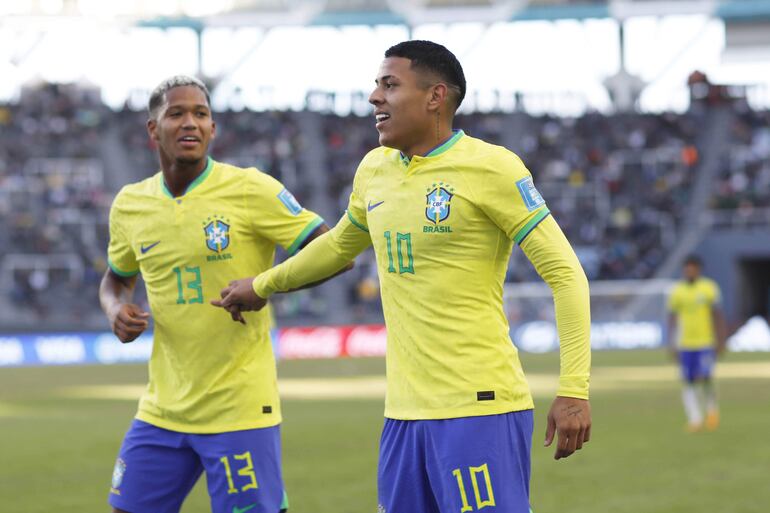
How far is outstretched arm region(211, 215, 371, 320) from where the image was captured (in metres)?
5.38

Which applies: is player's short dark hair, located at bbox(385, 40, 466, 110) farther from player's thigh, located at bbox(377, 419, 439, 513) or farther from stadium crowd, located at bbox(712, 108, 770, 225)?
stadium crowd, located at bbox(712, 108, 770, 225)

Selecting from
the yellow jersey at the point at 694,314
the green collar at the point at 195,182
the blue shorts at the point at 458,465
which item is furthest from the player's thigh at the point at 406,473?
the yellow jersey at the point at 694,314

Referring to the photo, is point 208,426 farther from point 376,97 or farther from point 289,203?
point 376,97

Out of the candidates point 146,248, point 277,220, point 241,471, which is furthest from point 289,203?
point 241,471

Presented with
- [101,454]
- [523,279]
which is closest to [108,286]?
[101,454]

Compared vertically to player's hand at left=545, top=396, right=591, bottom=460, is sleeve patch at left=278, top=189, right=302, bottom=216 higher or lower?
higher

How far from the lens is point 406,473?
4805mm

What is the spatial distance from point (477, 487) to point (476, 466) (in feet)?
0.24

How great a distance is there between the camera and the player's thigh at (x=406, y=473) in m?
4.79

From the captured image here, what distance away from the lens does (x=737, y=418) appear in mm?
17656

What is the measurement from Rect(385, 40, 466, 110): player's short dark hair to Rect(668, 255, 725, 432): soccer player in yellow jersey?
1281 cm

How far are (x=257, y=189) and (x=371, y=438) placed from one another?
32.3 ft

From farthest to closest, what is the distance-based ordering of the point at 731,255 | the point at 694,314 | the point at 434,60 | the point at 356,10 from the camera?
the point at 356,10 → the point at 731,255 → the point at 694,314 → the point at 434,60

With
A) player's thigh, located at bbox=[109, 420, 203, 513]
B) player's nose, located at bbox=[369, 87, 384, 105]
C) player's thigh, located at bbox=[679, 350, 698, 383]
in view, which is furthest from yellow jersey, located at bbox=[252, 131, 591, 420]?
player's thigh, located at bbox=[679, 350, 698, 383]
